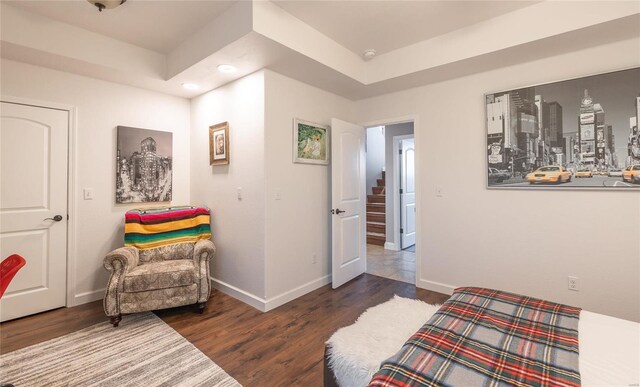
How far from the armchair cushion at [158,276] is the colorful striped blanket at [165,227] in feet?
1.03

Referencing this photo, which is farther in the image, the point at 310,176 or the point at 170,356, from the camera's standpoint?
the point at 310,176

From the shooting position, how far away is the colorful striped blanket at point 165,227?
2836mm

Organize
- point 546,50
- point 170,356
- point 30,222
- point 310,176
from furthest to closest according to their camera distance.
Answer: point 310,176 → point 30,222 → point 546,50 → point 170,356

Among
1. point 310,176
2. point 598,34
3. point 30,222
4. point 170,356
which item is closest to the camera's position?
point 170,356

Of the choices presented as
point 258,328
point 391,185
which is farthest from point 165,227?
point 391,185

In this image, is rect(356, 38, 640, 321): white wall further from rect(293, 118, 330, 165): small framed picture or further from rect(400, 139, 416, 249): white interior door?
rect(400, 139, 416, 249): white interior door

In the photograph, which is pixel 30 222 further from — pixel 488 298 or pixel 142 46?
pixel 488 298

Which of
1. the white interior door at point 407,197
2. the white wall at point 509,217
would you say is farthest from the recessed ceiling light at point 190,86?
the white interior door at point 407,197

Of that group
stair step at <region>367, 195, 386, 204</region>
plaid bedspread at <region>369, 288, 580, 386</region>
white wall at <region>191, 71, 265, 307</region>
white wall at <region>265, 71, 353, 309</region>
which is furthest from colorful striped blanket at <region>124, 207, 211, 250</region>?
stair step at <region>367, 195, 386, 204</region>

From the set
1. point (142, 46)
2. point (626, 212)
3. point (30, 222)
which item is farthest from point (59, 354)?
point (626, 212)

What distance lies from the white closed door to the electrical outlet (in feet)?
15.5

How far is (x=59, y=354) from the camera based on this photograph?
2.02 metres

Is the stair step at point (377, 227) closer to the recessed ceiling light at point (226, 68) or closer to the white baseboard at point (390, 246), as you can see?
the white baseboard at point (390, 246)

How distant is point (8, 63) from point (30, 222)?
143cm
